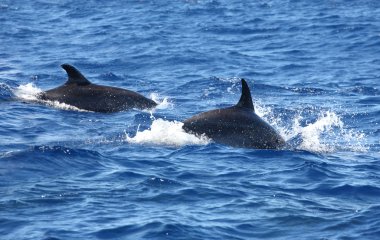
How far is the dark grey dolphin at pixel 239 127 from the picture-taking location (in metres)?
17.8

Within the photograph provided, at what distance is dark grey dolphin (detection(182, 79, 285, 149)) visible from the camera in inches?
699

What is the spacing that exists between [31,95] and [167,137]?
20.0ft

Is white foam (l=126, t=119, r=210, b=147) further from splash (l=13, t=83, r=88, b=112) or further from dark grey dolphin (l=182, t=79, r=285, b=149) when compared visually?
splash (l=13, t=83, r=88, b=112)

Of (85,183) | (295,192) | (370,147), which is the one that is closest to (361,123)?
(370,147)

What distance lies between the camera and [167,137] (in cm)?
1806

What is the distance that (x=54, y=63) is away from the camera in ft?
98.2

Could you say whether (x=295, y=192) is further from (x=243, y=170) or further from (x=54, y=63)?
(x=54, y=63)

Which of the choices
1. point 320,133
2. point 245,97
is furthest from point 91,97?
point 320,133

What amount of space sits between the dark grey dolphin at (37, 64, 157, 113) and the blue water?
1.16 ft

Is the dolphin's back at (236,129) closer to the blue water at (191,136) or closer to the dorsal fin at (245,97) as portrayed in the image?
the dorsal fin at (245,97)

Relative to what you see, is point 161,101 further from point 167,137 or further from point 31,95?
point 167,137

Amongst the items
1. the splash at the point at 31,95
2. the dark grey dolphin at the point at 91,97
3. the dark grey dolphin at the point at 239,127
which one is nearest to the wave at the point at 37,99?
the splash at the point at 31,95

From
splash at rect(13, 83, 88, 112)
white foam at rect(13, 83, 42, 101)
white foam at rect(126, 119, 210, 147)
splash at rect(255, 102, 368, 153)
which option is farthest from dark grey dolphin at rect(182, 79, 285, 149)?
white foam at rect(13, 83, 42, 101)

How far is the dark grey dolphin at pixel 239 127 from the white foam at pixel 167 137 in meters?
0.18
